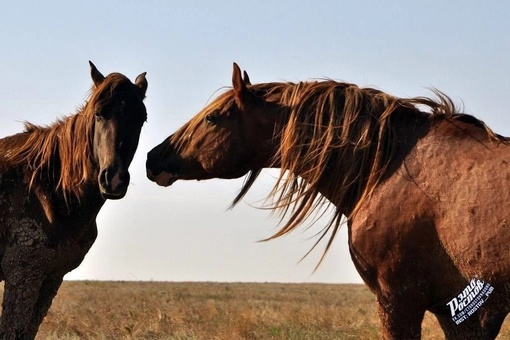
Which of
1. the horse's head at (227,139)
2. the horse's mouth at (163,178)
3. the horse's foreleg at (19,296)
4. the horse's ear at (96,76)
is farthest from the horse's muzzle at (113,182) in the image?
the horse's ear at (96,76)

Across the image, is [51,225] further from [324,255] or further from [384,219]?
[384,219]

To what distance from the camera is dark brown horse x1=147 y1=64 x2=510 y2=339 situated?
4.59m

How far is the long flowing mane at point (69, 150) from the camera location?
21.7ft

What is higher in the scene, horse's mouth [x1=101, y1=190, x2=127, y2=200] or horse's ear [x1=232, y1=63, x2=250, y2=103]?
horse's ear [x1=232, y1=63, x2=250, y2=103]

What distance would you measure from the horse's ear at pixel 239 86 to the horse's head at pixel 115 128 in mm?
1362

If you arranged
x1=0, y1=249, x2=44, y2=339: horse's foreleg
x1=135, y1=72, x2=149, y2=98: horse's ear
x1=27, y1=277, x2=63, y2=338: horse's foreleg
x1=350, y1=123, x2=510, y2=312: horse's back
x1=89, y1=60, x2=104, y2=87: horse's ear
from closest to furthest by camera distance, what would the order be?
1. x1=350, y1=123, x2=510, y2=312: horse's back
2. x1=0, y1=249, x2=44, y2=339: horse's foreleg
3. x1=27, y1=277, x2=63, y2=338: horse's foreleg
4. x1=89, y1=60, x2=104, y2=87: horse's ear
5. x1=135, y1=72, x2=149, y2=98: horse's ear

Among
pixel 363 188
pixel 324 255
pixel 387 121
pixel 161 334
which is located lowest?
pixel 161 334

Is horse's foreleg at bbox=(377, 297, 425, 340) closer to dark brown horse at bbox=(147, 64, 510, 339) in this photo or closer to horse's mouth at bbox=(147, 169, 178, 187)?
dark brown horse at bbox=(147, 64, 510, 339)

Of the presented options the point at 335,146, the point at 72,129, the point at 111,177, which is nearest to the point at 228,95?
the point at 335,146

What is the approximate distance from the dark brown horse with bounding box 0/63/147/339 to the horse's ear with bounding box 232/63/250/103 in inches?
53.7

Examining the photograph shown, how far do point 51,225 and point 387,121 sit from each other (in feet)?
9.94

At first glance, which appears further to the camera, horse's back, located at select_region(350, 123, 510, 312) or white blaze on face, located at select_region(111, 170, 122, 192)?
white blaze on face, located at select_region(111, 170, 122, 192)

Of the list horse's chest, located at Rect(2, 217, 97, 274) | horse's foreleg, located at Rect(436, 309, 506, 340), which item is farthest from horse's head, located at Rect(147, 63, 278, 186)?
horse's foreleg, located at Rect(436, 309, 506, 340)

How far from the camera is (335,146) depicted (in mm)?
5117
